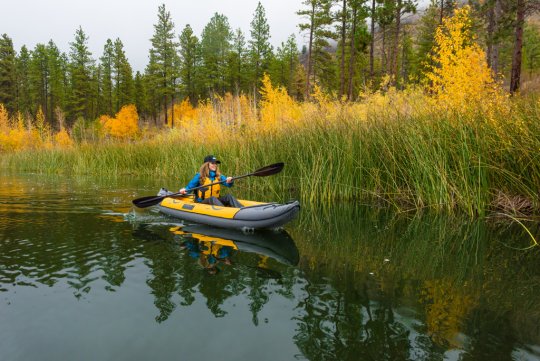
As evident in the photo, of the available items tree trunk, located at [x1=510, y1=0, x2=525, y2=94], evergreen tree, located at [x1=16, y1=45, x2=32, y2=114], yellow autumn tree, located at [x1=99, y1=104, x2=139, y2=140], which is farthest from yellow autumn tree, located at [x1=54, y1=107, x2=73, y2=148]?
evergreen tree, located at [x1=16, y1=45, x2=32, y2=114]

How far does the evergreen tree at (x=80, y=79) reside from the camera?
179ft

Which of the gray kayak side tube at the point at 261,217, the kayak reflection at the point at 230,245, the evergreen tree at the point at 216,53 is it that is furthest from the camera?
the evergreen tree at the point at 216,53

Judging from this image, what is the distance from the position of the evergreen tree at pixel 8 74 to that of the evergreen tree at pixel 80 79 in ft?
28.8

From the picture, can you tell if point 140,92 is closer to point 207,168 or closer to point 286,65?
point 286,65

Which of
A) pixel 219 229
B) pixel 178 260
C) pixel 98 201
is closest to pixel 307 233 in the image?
pixel 219 229

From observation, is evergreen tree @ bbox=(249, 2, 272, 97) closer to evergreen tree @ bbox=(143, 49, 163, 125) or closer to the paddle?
evergreen tree @ bbox=(143, 49, 163, 125)

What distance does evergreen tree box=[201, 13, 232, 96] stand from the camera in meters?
52.5

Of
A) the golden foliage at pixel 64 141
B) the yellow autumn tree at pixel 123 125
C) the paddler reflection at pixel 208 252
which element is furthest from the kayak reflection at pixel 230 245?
the yellow autumn tree at pixel 123 125

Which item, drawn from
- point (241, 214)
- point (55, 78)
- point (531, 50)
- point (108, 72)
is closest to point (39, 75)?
point (55, 78)

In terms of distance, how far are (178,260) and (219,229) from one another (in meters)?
2.05

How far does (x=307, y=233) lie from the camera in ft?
21.1

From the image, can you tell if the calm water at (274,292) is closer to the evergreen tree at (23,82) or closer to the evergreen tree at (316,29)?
the evergreen tree at (316,29)

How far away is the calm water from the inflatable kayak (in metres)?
0.25

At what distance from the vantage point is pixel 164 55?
4888 cm
